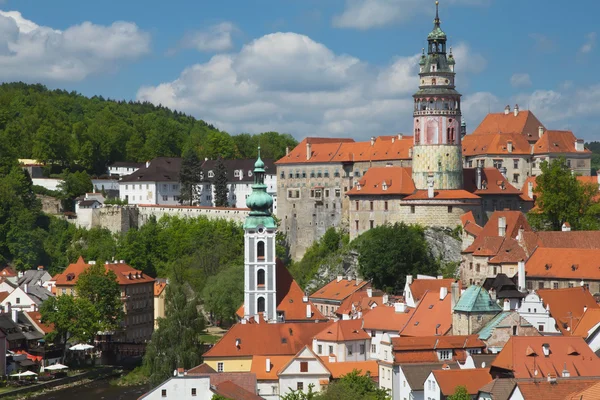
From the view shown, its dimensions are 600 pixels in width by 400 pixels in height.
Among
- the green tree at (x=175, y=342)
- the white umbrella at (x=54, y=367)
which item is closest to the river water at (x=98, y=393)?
the green tree at (x=175, y=342)

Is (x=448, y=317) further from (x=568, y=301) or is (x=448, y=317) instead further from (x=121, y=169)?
(x=121, y=169)

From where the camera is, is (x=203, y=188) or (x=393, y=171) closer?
(x=393, y=171)

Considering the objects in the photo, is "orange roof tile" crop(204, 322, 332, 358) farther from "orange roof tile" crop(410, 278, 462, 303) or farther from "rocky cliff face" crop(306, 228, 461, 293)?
"rocky cliff face" crop(306, 228, 461, 293)

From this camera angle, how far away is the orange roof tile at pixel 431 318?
63.8 m

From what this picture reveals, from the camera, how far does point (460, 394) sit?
52000 millimetres

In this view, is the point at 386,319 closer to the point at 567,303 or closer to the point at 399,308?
the point at 399,308

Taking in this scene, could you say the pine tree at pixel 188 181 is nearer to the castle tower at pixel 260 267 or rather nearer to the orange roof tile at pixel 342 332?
the castle tower at pixel 260 267

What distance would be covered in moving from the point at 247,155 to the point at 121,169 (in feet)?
70.6

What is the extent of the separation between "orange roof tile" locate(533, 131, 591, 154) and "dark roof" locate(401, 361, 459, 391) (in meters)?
45.6

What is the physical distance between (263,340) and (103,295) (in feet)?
66.9

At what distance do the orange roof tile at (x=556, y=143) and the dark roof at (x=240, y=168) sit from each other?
83.2ft

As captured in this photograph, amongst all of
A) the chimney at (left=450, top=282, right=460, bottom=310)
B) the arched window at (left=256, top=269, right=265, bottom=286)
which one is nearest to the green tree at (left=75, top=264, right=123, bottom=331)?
the arched window at (left=256, top=269, right=265, bottom=286)

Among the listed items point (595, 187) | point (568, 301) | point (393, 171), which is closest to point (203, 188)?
point (393, 171)

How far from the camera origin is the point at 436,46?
296ft
